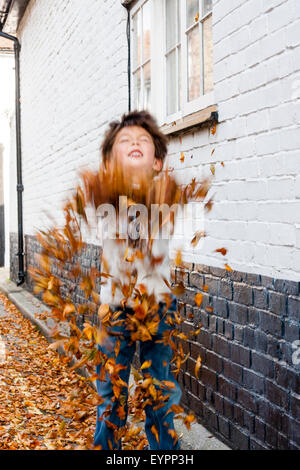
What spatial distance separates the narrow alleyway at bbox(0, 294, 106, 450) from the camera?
12.0 ft

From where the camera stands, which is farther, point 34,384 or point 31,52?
point 31,52

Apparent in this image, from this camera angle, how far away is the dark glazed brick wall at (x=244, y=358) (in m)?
2.75

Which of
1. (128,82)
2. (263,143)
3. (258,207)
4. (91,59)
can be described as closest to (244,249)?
(258,207)

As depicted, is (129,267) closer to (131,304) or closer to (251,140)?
(131,304)

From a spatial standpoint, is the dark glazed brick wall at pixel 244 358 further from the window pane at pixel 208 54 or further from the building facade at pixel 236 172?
the window pane at pixel 208 54

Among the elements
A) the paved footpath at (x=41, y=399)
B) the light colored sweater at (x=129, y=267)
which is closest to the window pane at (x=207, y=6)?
the light colored sweater at (x=129, y=267)

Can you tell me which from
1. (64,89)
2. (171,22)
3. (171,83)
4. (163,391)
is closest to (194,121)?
(171,83)

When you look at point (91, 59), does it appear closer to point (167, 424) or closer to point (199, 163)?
point (199, 163)

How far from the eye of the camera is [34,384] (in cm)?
512

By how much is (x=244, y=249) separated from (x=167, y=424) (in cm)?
103

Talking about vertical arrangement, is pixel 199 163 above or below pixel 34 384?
above

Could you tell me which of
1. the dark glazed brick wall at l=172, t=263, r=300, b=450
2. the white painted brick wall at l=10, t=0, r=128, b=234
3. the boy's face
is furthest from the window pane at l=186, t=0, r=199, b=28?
the dark glazed brick wall at l=172, t=263, r=300, b=450

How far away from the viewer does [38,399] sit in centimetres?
469

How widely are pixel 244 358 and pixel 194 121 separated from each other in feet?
4.91
